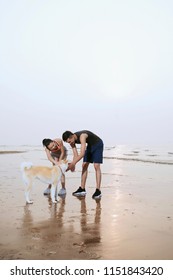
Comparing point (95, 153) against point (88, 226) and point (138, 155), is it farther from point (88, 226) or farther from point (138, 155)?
point (138, 155)

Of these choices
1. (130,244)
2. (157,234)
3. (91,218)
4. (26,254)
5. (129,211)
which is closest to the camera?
(26,254)

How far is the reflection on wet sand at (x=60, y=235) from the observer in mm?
3145

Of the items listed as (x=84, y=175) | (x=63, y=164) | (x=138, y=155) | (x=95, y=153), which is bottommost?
(x=138, y=155)

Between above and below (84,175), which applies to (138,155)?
below

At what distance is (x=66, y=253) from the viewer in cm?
314

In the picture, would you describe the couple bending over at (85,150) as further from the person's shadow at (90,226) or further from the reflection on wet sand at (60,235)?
the reflection on wet sand at (60,235)

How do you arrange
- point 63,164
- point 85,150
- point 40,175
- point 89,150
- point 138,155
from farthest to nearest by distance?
point 138,155, point 89,150, point 85,150, point 63,164, point 40,175

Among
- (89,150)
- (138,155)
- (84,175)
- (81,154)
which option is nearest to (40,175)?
(81,154)

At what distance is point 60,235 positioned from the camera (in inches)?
150

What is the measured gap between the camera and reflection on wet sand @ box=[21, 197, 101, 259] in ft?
10.3

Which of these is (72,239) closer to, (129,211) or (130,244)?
(130,244)

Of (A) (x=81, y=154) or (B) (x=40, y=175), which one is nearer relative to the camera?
(B) (x=40, y=175)
